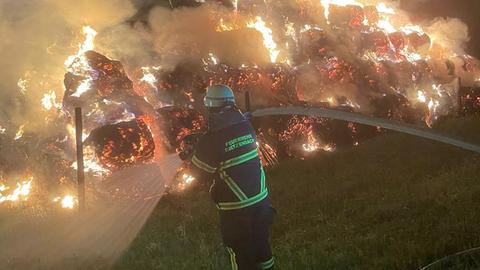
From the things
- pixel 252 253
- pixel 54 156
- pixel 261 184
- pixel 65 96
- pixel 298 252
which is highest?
pixel 261 184

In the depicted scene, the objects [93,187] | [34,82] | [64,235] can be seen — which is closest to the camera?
[64,235]

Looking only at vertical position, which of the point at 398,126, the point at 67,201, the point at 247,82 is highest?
the point at 398,126

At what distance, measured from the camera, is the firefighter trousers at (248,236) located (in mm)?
5012

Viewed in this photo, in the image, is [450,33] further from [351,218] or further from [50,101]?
[351,218]

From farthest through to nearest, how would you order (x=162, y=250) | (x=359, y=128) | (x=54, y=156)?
(x=359, y=128) < (x=54, y=156) < (x=162, y=250)

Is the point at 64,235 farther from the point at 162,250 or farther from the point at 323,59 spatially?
the point at 323,59

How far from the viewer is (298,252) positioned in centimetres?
716

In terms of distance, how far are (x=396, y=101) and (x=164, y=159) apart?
33.6 feet

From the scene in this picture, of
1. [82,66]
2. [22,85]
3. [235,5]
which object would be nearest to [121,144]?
[82,66]

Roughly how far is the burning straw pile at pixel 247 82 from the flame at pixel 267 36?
0.04 metres

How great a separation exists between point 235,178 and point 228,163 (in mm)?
175

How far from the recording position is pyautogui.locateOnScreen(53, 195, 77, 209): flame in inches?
488

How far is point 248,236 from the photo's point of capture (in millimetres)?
5035

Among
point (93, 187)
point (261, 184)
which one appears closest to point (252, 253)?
point (261, 184)
